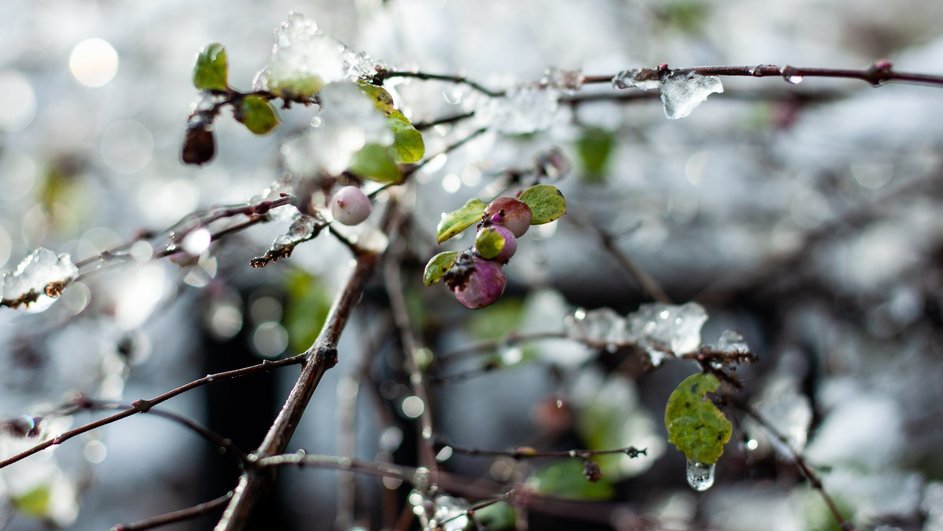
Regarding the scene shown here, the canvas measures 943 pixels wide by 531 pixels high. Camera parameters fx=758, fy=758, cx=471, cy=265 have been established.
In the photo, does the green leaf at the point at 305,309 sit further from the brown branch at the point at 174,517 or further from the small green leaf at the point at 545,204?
the small green leaf at the point at 545,204

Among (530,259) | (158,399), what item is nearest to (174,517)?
(158,399)

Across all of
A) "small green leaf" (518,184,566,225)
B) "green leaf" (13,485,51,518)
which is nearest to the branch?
"small green leaf" (518,184,566,225)

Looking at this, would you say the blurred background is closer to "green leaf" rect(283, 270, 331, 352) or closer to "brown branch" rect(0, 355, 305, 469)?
"green leaf" rect(283, 270, 331, 352)

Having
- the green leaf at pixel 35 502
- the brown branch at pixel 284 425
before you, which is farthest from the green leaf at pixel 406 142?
the green leaf at pixel 35 502

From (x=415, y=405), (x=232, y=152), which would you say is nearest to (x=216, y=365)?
(x=232, y=152)

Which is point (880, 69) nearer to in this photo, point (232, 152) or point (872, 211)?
point (872, 211)
